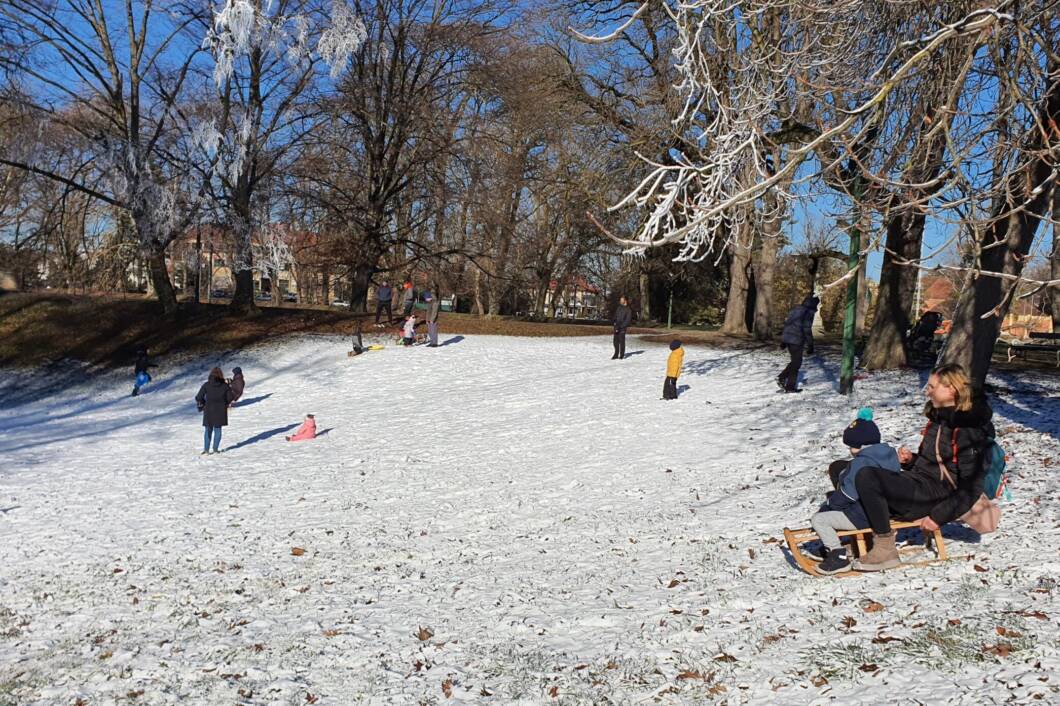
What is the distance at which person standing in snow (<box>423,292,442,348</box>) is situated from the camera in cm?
2499

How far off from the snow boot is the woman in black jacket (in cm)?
55

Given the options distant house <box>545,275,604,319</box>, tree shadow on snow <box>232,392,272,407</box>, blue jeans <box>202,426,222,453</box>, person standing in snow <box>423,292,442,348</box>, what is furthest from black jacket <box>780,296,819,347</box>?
distant house <box>545,275,604,319</box>

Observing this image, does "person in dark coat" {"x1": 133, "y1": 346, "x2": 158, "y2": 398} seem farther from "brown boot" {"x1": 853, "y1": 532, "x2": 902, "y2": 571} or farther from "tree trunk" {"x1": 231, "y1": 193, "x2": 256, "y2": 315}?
"brown boot" {"x1": 853, "y1": 532, "x2": 902, "y2": 571}

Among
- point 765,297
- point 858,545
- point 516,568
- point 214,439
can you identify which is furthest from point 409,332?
point 858,545

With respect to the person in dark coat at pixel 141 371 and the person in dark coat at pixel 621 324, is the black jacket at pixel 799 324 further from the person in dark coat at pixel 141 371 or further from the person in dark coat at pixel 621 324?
the person in dark coat at pixel 141 371

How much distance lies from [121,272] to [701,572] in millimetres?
33589

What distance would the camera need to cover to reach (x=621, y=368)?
803 inches

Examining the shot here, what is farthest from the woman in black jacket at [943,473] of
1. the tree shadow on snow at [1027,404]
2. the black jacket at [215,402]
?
the black jacket at [215,402]

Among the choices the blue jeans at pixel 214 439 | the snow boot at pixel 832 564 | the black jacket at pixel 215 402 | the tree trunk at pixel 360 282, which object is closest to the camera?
the snow boot at pixel 832 564

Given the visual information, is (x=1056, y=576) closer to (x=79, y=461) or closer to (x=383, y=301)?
(x=79, y=461)

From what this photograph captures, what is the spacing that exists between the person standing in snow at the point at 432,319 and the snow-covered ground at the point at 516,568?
846 cm

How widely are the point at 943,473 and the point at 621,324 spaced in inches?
620

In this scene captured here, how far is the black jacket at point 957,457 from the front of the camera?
244 inches

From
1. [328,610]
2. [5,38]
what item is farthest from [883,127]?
[5,38]
